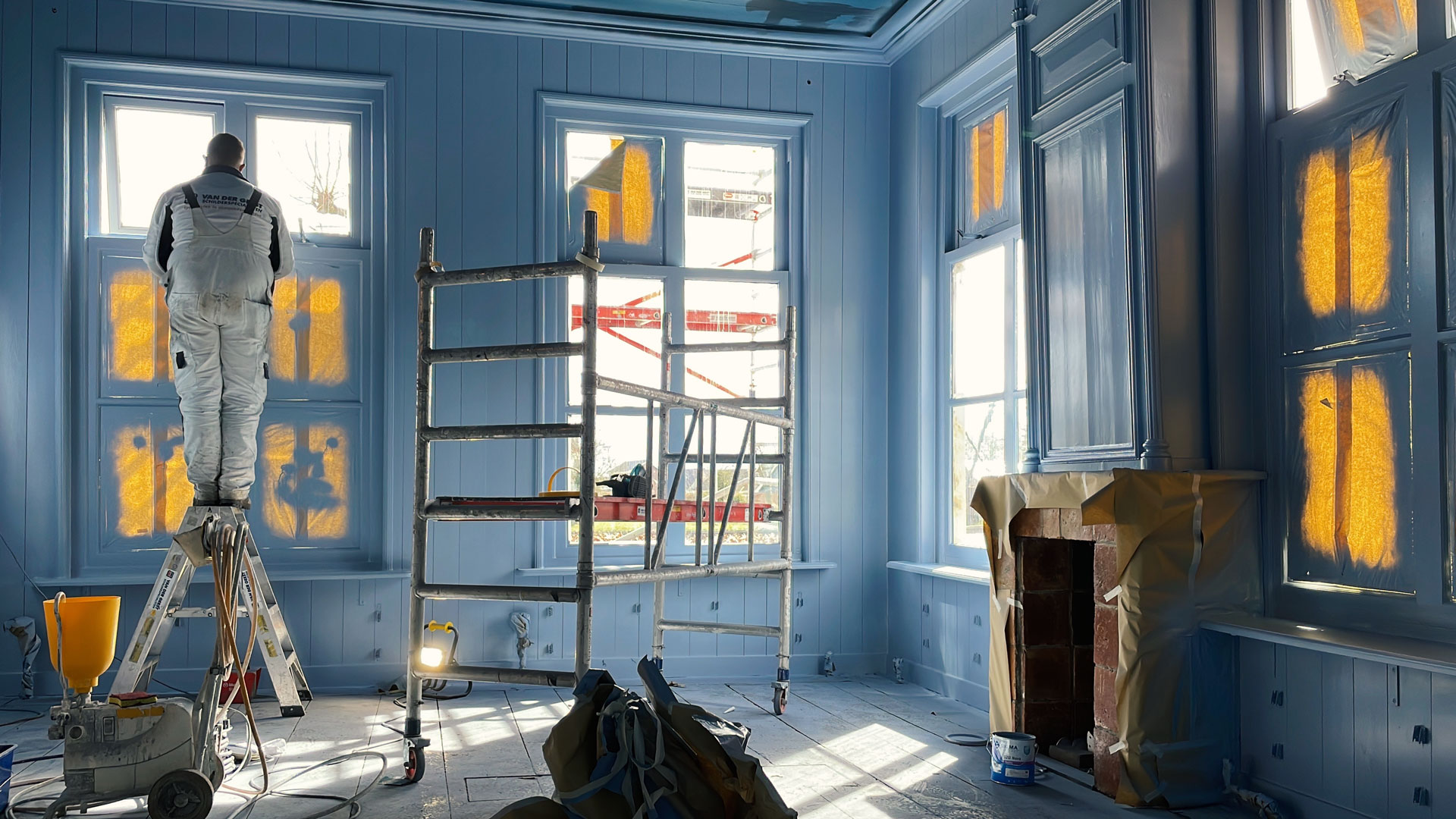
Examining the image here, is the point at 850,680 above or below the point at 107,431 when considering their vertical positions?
below

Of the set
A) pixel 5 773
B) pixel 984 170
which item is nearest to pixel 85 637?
pixel 5 773

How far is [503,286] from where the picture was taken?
498 centimetres

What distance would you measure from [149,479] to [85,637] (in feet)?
5.93

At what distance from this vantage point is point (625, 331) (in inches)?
207

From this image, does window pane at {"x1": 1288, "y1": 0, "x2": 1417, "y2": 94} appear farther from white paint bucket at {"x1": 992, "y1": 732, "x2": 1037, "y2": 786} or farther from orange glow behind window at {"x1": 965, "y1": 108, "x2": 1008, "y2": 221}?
white paint bucket at {"x1": 992, "y1": 732, "x2": 1037, "y2": 786}

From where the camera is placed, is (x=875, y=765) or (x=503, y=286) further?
(x=503, y=286)

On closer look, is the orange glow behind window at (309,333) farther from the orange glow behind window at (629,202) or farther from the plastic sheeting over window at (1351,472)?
the plastic sheeting over window at (1351,472)

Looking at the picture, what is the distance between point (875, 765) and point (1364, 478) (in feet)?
5.45

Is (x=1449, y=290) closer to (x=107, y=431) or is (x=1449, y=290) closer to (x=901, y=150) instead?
(x=901, y=150)

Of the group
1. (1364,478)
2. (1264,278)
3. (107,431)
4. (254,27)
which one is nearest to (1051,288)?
(1264,278)

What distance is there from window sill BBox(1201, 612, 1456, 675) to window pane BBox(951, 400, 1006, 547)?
164 centimetres

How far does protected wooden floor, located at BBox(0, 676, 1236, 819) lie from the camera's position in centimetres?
305

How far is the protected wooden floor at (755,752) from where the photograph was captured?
3.05 m

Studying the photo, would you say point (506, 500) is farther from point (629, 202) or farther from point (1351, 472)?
point (629, 202)
